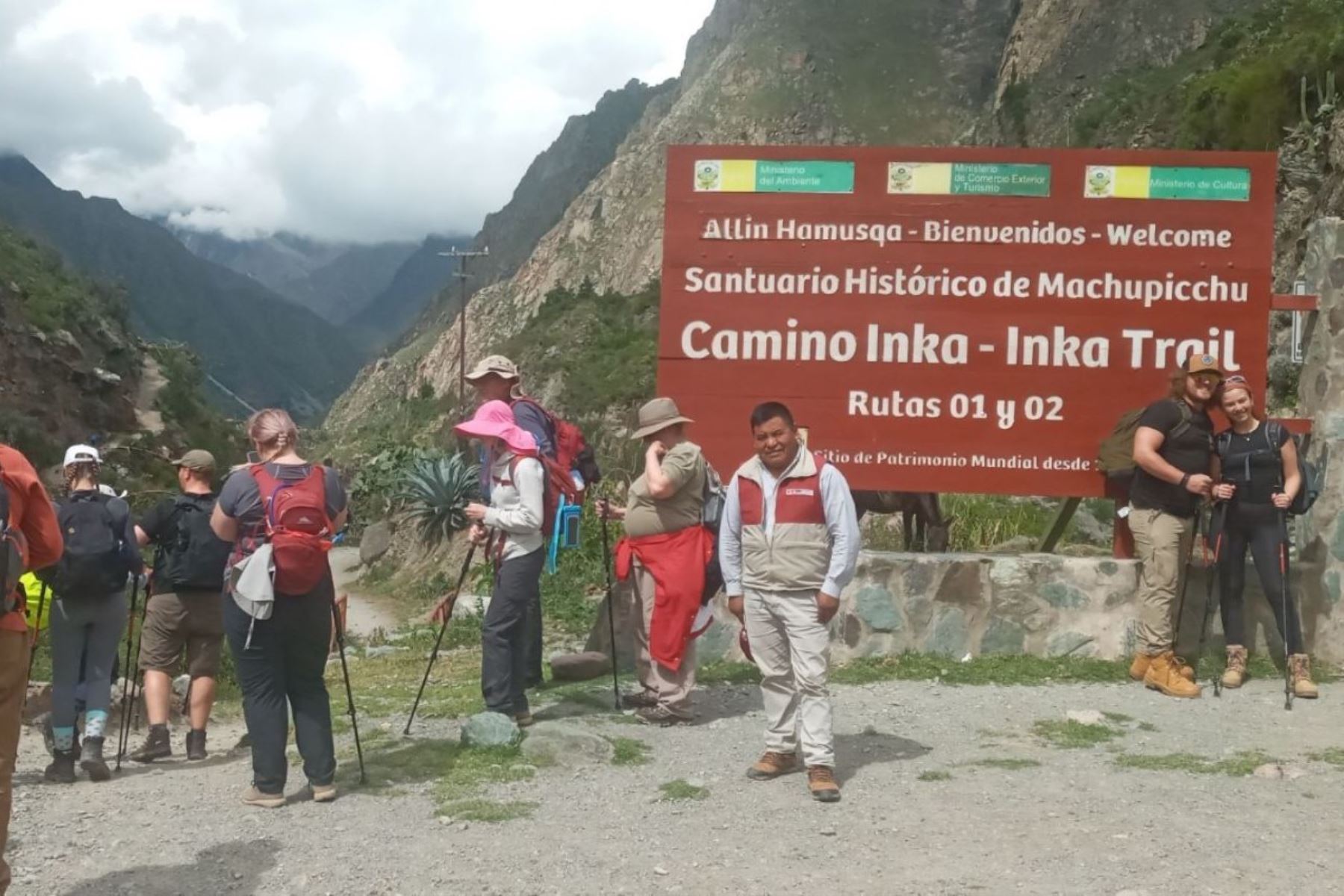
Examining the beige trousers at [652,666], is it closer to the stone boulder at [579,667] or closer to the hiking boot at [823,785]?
the stone boulder at [579,667]

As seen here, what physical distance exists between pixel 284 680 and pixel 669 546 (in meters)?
2.08

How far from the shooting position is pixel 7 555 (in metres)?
3.64

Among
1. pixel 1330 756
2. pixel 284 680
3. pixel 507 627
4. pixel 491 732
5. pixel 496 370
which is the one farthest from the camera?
pixel 496 370

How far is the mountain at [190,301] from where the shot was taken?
527 ft

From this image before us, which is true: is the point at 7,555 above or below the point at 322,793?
above

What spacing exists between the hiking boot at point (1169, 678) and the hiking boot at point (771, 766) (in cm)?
269

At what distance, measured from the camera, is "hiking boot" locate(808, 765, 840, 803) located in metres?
5.07

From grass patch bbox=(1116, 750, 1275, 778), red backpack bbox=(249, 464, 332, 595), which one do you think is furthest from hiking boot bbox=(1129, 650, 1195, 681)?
red backpack bbox=(249, 464, 332, 595)

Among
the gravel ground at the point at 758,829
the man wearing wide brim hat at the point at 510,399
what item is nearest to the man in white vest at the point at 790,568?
the gravel ground at the point at 758,829

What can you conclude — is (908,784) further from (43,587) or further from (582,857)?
(43,587)

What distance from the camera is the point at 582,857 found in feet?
14.6

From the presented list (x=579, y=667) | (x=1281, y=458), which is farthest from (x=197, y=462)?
(x=1281, y=458)

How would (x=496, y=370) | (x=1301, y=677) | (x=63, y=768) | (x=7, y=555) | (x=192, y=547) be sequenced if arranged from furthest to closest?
(x=1301, y=677), (x=496, y=370), (x=192, y=547), (x=63, y=768), (x=7, y=555)

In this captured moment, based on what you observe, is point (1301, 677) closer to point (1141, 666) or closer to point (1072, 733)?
point (1141, 666)
